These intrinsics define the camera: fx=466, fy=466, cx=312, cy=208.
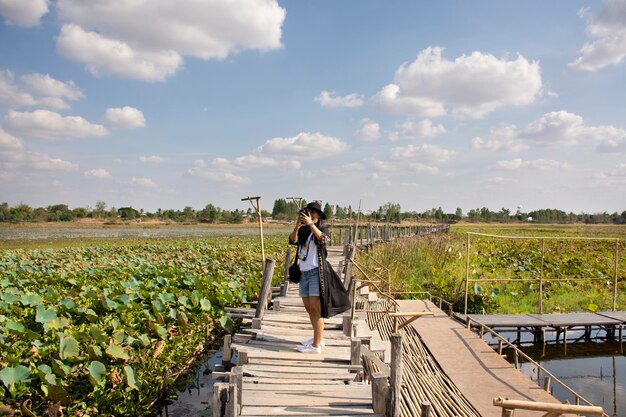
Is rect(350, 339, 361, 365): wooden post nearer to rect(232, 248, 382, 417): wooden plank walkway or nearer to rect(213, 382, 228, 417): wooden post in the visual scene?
rect(232, 248, 382, 417): wooden plank walkway

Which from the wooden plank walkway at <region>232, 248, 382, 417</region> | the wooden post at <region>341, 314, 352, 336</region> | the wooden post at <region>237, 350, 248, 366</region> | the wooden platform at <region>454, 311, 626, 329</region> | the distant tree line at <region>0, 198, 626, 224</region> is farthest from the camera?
the distant tree line at <region>0, 198, 626, 224</region>

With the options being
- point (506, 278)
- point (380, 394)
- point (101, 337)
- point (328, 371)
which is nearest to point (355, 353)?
point (328, 371)

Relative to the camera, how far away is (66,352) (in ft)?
17.7

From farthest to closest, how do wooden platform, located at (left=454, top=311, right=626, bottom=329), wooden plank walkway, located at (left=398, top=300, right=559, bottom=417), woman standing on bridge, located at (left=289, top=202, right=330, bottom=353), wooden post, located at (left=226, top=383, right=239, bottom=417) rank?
wooden platform, located at (left=454, top=311, right=626, bottom=329) → wooden plank walkway, located at (left=398, top=300, right=559, bottom=417) → woman standing on bridge, located at (left=289, top=202, right=330, bottom=353) → wooden post, located at (left=226, top=383, right=239, bottom=417)

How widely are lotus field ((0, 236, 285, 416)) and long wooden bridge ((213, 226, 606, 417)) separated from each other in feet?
3.32

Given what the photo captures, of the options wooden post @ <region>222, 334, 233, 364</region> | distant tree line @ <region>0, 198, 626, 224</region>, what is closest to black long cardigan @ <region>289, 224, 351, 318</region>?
wooden post @ <region>222, 334, 233, 364</region>

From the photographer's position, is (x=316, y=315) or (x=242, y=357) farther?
(x=316, y=315)

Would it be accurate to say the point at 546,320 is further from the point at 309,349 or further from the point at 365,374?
the point at 309,349

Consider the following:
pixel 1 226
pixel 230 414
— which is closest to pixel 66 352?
pixel 230 414

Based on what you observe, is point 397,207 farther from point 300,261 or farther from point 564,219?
point 300,261

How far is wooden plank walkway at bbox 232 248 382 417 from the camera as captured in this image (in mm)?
4219

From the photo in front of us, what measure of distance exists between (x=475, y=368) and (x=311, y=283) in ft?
12.0

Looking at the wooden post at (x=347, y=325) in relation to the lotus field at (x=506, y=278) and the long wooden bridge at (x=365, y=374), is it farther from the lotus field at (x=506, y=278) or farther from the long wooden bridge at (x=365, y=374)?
the lotus field at (x=506, y=278)

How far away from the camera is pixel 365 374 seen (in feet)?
19.6
